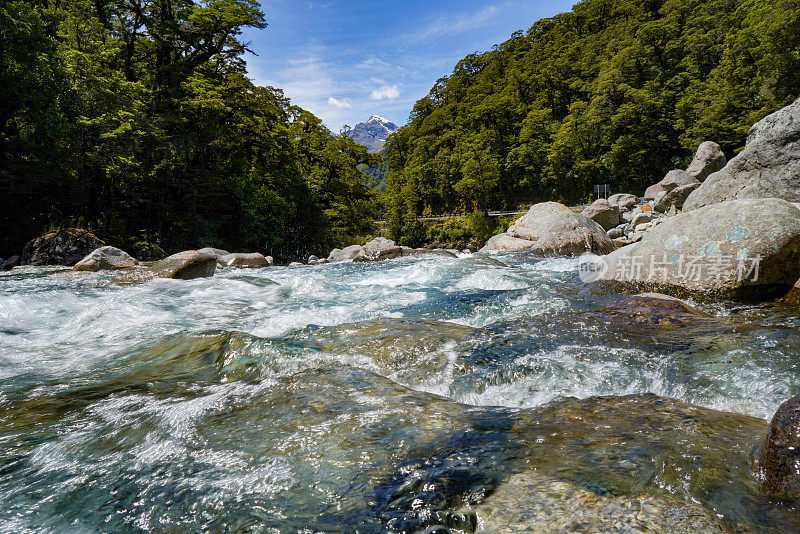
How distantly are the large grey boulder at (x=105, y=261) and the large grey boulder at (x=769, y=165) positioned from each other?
19.1m

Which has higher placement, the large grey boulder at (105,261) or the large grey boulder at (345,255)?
the large grey boulder at (105,261)

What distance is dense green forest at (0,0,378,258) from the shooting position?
43.6ft

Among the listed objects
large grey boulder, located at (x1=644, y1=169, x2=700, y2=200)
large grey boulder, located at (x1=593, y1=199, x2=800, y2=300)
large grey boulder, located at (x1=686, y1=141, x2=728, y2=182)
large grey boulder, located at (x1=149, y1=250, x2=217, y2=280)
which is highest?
large grey boulder, located at (x1=686, y1=141, x2=728, y2=182)

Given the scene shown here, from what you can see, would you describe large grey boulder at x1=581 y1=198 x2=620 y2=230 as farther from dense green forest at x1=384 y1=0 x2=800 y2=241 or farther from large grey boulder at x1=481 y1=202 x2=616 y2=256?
dense green forest at x1=384 y1=0 x2=800 y2=241

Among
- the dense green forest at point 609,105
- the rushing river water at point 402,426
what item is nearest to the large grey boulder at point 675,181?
the dense green forest at point 609,105

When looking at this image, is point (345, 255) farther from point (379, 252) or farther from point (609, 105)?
point (609, 105)

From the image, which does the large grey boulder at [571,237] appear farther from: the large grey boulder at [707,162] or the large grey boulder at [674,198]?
the large grey boulder at [707,162]

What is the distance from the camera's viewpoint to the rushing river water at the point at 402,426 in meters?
1.40

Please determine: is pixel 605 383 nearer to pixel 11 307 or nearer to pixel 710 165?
pixel 11 307

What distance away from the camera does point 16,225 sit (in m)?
13.9

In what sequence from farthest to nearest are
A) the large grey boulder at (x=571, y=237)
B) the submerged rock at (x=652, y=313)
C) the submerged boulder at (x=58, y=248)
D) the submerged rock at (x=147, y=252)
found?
1. the submerged rock at (x=147, y=252)
2. the large grey boulder at (x=571, y=237)
3. the submerged boulder at (x=58, y=248)
4. the submerged rock at (x=652, y=313)

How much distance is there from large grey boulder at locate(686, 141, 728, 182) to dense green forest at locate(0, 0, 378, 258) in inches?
937

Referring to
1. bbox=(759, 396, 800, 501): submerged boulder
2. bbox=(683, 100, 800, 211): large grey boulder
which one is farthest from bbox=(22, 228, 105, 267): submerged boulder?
bbox=(683, 100, 800, 211): large grey boulder

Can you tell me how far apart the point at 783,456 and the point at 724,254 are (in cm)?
490
